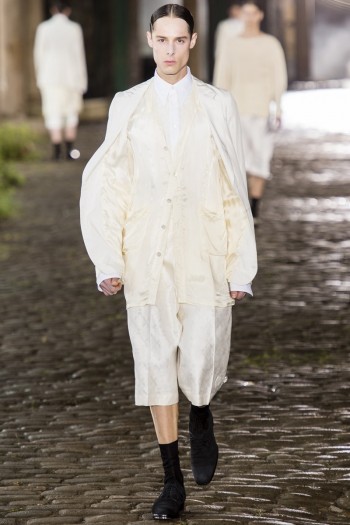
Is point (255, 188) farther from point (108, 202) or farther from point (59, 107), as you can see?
point (108, 202)

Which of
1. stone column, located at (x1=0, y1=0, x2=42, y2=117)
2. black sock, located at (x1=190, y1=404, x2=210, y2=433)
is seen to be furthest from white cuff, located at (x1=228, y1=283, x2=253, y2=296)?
stone column, located at (x1=0, y1=0, x2=42, y2=117)

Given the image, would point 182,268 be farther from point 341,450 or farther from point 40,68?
point 40,68

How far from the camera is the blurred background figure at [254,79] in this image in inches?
523

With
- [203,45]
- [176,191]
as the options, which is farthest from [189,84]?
[203,45]

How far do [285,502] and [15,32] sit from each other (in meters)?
20.7

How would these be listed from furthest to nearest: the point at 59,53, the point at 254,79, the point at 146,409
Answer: the point at 59,53 → the point at 254,79 → the point at 146,409

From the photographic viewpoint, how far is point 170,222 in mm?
5453

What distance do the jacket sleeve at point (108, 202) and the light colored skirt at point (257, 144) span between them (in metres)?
8.04

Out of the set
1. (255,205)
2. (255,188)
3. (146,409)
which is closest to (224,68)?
(255,188)

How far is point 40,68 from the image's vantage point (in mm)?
20453

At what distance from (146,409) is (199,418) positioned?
1710 millimetres

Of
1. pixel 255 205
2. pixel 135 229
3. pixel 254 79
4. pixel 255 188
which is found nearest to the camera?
pixel 135 229

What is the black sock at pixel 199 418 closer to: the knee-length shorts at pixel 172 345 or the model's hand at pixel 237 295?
the knee-length shorts at pixel 172 345

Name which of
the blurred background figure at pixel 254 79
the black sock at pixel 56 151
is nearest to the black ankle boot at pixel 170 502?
the blurred background figure at pixel 254 79
